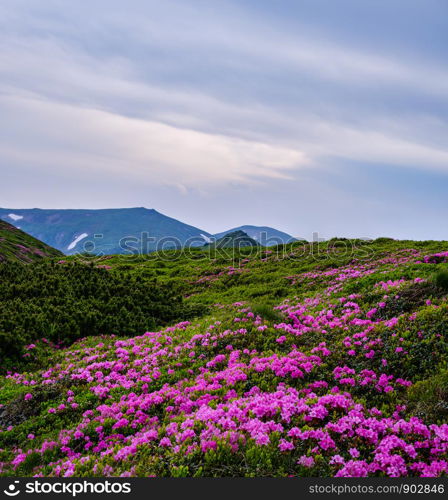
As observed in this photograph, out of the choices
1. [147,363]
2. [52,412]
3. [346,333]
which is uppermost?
[346,333]

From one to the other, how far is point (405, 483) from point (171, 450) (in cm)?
449

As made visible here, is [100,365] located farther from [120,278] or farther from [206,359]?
[120,278]

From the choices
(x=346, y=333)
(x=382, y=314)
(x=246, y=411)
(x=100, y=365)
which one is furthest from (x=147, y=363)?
(x=382, y=314)

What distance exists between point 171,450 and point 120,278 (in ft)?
68.6

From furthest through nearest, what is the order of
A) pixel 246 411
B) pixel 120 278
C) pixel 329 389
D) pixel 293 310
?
pixel 120 278
pixel 293 310
pixel 329 389
pixel 246 411

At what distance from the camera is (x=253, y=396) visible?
30.0 ft

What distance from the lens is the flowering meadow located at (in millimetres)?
6660

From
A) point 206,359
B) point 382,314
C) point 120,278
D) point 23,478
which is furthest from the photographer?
point 120,278

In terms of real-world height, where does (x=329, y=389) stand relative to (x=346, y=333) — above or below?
below

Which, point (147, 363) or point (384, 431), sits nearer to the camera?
point (384, 431)

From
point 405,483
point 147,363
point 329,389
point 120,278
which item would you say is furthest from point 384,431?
point 120,278

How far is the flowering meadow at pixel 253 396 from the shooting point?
21.9 feet

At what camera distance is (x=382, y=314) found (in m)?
13.6

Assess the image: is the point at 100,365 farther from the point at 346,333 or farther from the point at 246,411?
the point at 346,333
